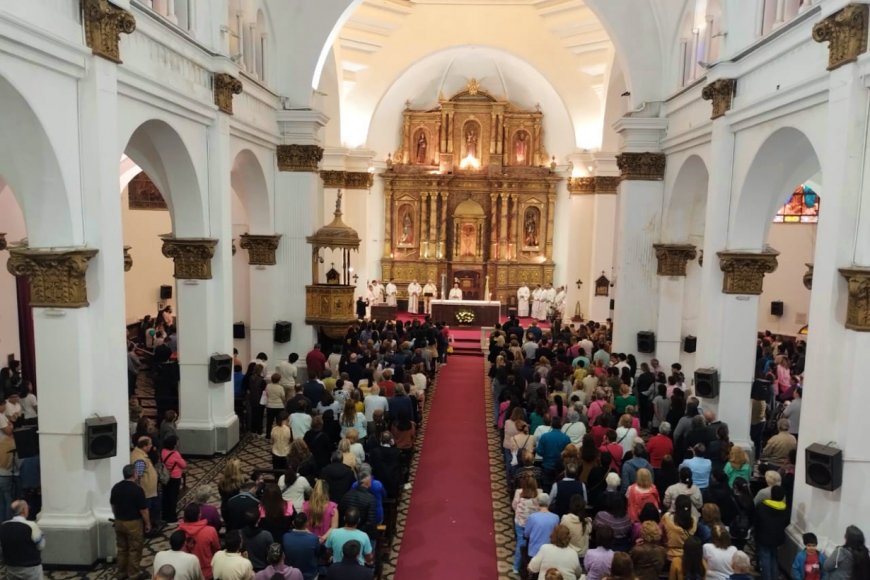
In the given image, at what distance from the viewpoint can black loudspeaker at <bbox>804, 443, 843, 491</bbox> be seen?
6789 millimetres

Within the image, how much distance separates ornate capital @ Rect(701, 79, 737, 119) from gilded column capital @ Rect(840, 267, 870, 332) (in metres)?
4.30

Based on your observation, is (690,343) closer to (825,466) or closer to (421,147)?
(825,466)

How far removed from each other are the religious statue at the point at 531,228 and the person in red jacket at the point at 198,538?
75.5ft

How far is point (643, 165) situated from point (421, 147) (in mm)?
14941

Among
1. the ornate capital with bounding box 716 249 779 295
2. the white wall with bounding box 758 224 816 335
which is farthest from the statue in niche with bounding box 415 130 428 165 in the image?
the ornate capital with bounding box 716 249 779 295

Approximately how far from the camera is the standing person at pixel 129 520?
663 centimetres

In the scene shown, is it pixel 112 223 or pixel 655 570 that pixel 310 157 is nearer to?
pixel 112 223

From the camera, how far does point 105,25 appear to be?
7184 millimetres

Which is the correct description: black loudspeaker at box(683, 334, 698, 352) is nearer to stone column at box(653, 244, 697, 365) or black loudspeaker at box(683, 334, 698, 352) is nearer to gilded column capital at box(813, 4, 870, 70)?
stone column at box(653, 244, 697, 365)

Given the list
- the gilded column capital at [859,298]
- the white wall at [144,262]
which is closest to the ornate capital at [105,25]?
the gilded column capital at [859,298]

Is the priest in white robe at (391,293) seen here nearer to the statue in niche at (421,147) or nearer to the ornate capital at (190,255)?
the statue in niche at (421,147)

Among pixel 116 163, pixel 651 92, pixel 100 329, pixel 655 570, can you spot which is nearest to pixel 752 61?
pixel 651 92

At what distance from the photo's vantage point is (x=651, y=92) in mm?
14211

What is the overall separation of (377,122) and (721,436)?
21.6 metres
